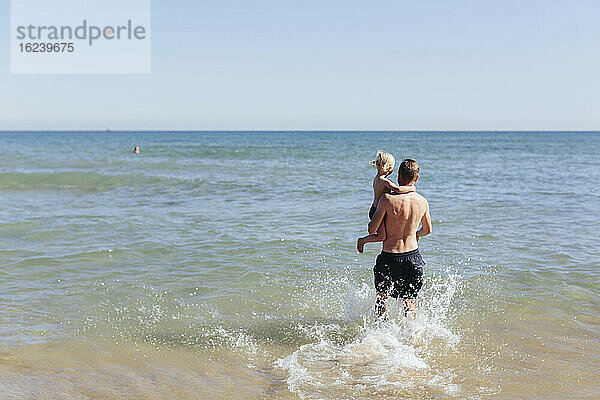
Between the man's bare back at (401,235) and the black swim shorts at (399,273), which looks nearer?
the man's bare back at (401,235)

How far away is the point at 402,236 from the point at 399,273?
361mm

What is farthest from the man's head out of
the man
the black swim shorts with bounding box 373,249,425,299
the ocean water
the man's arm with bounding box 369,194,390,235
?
the ocean water

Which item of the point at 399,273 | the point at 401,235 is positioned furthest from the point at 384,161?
the point at 399,273

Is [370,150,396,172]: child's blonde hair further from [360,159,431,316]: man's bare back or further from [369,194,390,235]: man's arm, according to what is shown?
[369,194,390,235]: man's arm

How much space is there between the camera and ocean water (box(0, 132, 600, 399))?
4.68m

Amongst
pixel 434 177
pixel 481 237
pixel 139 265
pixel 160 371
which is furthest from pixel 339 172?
pixel 160 371

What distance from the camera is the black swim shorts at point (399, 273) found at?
5.16 m

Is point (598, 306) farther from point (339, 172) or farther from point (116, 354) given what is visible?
point (339, 172)

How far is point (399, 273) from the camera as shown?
519 cm

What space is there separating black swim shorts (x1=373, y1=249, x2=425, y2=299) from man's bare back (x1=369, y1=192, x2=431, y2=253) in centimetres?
7

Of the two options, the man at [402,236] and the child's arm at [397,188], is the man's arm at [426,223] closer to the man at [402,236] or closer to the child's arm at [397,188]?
the man at [402,236]

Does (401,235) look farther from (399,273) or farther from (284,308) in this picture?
(284,308)

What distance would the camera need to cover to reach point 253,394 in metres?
4.45

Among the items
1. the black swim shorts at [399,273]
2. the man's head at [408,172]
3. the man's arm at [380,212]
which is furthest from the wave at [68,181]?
the man's head at [408,172]
